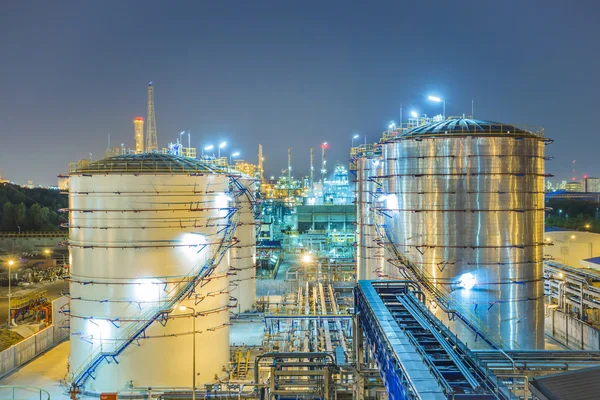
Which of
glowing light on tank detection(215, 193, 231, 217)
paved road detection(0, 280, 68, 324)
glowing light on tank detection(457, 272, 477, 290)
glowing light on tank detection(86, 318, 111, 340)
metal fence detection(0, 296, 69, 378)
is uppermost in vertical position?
glowing light on tank detection(215, 193, 231, 217)

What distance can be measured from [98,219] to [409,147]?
1625 cm

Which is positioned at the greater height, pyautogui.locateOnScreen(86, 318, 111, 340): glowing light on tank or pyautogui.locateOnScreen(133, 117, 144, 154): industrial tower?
pyautogui.locateOnScreen(133, 117, 144, 154): industrial tower

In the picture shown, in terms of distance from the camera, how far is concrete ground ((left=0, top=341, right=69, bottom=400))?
24.5 m

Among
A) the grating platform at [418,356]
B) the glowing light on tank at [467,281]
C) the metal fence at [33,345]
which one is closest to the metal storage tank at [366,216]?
the glowing light on tank at [467,281]

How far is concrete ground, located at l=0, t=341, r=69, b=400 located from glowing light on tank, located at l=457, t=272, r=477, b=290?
19.9 meters

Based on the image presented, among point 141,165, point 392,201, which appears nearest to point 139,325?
point 141,165

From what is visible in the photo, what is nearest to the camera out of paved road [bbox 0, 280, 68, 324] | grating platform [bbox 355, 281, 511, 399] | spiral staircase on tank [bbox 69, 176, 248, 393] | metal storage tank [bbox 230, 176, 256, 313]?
grating platform [bbox 355, 281, 511, 399]

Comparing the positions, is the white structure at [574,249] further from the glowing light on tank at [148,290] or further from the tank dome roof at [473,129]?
the glowing light on tank at [148,290]

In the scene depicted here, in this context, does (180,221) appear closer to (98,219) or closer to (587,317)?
(98,219)

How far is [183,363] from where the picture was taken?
82.8ft

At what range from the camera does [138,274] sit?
24.8m

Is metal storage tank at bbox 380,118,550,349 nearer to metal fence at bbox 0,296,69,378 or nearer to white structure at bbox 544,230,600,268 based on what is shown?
metal fence at bbox 0,296,69,378

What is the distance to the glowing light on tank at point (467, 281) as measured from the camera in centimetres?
2469

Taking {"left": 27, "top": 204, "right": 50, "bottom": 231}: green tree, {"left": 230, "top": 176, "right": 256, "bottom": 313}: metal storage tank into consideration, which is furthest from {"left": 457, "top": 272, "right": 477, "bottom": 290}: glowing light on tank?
{"left": 27, "top": 204, "right": 50, "bottom": 231}: green tree
